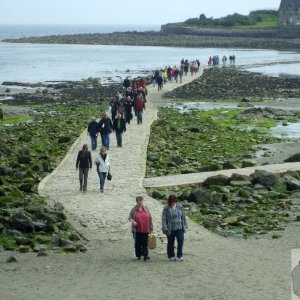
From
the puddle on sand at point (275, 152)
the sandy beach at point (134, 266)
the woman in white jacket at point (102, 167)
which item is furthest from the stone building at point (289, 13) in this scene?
the sandy beach at point (134, 266)

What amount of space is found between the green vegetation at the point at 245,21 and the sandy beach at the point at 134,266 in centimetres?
13105

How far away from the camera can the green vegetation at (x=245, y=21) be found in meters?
157

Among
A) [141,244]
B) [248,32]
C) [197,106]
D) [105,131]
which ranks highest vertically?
[141,244]

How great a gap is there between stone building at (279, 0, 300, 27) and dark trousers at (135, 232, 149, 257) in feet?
436

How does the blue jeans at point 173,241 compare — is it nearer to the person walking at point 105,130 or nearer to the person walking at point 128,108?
the person walking at point 105,130

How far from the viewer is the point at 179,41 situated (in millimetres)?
149750

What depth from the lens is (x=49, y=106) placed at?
49562mm

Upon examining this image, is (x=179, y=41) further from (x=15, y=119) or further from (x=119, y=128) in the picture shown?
(x=119, y=128)

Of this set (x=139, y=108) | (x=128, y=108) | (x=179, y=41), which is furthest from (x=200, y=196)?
(x=179, y=41)

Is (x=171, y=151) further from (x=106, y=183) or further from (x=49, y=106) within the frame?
(x=49, y=106)

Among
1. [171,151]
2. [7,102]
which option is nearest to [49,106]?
[7,102]

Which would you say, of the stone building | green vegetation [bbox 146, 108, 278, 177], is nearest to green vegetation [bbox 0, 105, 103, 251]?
green vegetation [bbox 146, 108, 278, 177]

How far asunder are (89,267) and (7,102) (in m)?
38.6

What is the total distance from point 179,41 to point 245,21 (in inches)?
660
